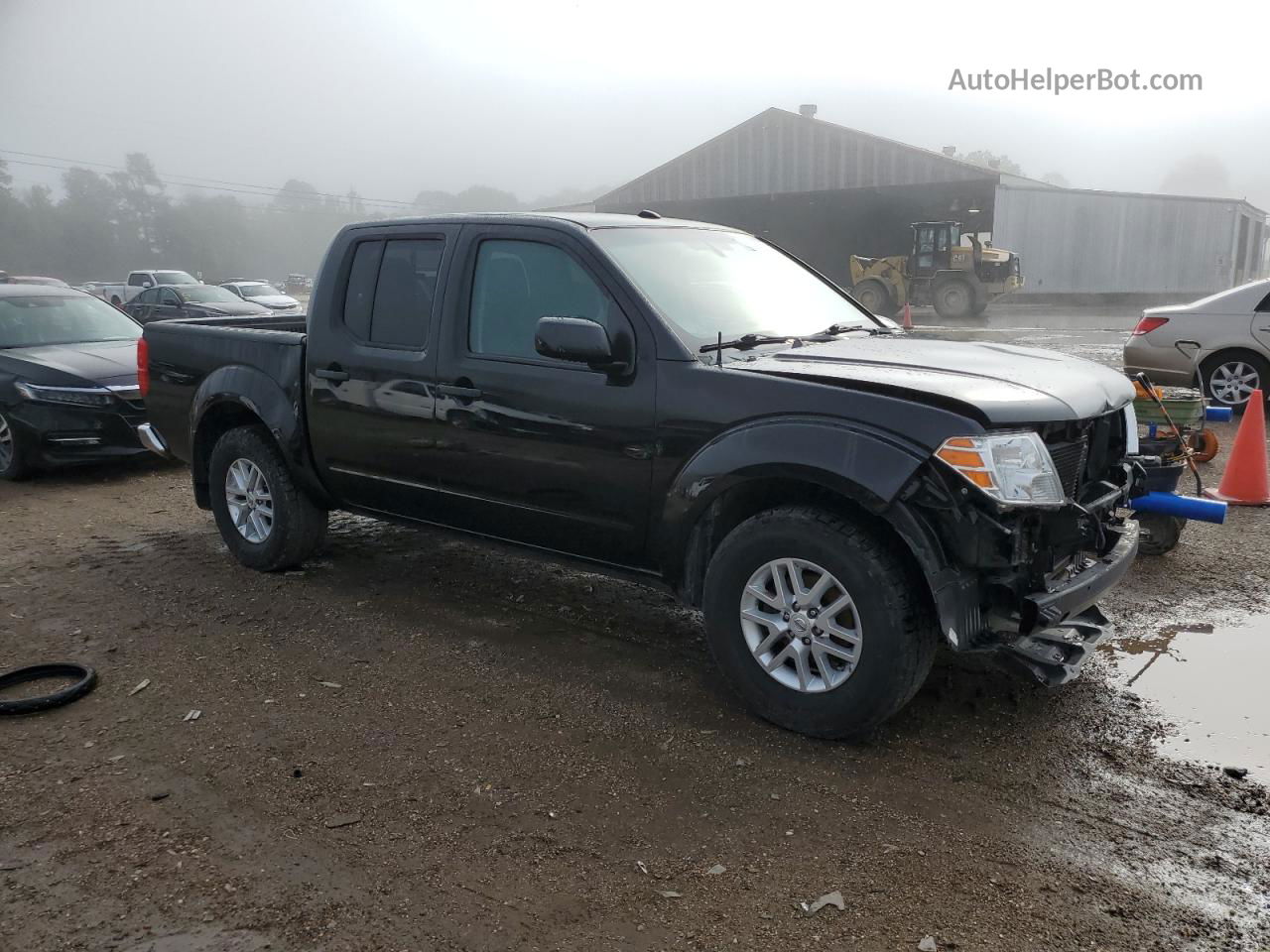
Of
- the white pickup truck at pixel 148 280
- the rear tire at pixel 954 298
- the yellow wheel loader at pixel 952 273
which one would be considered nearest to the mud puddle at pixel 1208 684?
the yellow wheel loader at pixel 952 273

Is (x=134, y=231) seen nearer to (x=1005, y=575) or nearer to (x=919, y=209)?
(x=919, y=209)

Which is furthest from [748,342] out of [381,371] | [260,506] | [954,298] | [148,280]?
[148,280]

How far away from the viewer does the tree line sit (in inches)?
2574

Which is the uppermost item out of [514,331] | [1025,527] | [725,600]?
[514,331]

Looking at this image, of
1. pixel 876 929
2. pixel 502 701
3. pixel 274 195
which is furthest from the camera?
pixel 274 195

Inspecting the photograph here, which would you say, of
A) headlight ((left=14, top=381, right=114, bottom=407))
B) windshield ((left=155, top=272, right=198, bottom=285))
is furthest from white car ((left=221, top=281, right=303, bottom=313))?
headlight ((left=14, top=381, right=114, bottom=407))

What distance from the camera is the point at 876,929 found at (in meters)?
2.65

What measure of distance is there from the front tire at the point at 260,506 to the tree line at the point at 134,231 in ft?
182

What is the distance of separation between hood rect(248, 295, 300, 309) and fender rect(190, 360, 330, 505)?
19737 millimetres

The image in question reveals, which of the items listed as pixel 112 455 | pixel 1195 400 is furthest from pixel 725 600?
pixel 112 455

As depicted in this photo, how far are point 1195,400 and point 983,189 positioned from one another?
28.3 meters

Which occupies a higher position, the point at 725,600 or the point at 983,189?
the point at 983,189

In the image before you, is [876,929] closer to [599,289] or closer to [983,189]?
[599,289]

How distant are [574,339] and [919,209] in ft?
107
